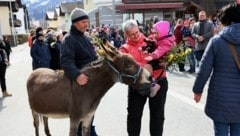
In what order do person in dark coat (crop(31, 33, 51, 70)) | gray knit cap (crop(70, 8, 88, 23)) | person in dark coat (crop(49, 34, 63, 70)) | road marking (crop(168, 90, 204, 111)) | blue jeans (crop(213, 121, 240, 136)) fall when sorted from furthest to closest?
1. person in dark coat (crop(49, 34, 63, 70))
2. person in dark coat (crop(31, 33, 51, 70))
3. road marking (crop(168, 90, 204, 111))
4. gray knit cap (crop(70, 8, 88, 23))
5. blue jeans (crop(213, 121, 240, 136))

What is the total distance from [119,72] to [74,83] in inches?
26.3

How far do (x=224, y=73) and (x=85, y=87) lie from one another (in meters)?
1.77

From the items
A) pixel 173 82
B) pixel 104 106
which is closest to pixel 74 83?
pixel 104 106

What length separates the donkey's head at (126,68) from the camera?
5.14 m

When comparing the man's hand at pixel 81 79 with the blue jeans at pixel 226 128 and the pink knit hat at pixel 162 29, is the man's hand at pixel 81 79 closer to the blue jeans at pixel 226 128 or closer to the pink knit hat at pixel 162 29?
the pink knit hat at pixel 162 29

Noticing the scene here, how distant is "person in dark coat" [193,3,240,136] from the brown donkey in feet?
2.53

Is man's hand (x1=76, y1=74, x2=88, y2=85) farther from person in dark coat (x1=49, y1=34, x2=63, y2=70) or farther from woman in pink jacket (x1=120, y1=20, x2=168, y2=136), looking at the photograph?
person in dark coat (x1=49, y1=34, x2=63, y2=70)

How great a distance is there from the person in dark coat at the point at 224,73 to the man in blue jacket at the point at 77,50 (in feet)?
5.11

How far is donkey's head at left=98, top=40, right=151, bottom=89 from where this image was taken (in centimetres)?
514

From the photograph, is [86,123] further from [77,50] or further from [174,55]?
[174,55]

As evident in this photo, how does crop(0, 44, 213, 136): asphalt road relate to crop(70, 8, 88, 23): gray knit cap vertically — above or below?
below

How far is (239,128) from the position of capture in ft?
16.5

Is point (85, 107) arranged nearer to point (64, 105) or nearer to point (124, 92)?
point (64, 105)

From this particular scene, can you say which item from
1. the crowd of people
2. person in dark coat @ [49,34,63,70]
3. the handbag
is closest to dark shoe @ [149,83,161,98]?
the crowd of people
